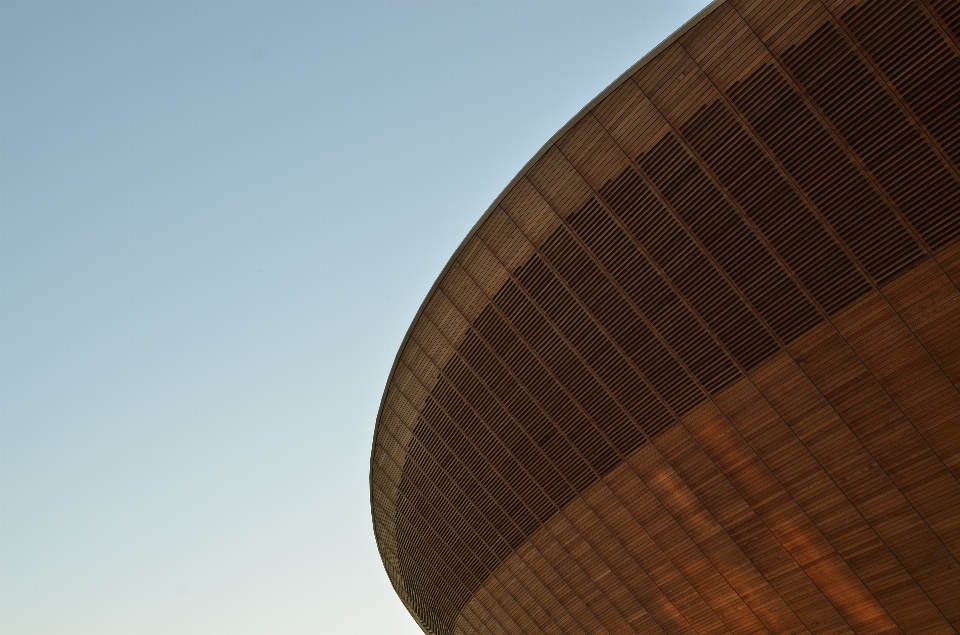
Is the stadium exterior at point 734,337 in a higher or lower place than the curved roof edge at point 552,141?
lower

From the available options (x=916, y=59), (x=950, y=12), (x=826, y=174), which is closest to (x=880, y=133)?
(x=826, y=174)

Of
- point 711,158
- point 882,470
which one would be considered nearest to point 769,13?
point 711,158

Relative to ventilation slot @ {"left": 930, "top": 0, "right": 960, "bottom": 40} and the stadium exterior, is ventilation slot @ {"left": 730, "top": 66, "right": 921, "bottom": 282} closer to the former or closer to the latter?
the stadium exterior

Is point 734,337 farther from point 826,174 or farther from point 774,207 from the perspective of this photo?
point 826,174

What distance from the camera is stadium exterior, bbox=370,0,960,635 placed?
15031 millimetres

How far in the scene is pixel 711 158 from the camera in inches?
650

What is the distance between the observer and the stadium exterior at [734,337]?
592 inches

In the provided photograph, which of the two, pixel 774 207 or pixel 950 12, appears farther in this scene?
pixel 774 207

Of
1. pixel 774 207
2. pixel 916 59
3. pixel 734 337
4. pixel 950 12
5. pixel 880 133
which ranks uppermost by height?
pixel 950 12

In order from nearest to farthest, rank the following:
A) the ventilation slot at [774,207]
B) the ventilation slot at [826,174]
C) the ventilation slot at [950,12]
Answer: the ventilation slot at [950,12] < the ventilation slot at [826,174] < the ventilation slot at [774,207]

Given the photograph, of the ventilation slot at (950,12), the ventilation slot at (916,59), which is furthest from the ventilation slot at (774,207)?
the ventilation slot at (950,12)

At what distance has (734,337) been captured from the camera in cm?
1798

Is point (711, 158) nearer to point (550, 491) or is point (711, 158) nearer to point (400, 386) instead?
point (550, 491)

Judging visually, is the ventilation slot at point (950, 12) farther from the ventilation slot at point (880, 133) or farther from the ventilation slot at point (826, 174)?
the ventilation slot at point (826, 174)
